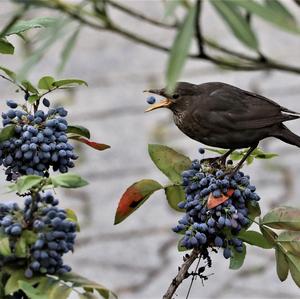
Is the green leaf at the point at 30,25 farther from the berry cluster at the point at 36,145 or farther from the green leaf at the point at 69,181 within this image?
the green leaf at the point at 69,181

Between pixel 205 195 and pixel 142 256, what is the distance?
2699mm

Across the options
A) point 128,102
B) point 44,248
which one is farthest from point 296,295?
point 44,248

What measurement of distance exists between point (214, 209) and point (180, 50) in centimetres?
44

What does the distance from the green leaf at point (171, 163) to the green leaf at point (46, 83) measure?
0.16m

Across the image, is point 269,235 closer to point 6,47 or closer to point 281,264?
point 281,264

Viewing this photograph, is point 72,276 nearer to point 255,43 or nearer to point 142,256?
point 255,43

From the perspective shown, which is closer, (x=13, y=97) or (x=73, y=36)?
(x=73, y=36)

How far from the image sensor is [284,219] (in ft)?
4.23

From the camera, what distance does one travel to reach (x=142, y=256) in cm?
392

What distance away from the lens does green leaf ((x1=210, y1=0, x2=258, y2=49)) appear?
0.81 meters

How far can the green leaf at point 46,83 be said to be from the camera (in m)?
1.30

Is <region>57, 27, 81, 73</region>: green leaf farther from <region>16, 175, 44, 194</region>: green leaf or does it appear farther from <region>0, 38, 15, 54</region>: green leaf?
<region>0, 38, 15, 54</region>: green leaf

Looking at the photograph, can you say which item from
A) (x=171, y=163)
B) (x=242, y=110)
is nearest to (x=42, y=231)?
(x=171, y=163)

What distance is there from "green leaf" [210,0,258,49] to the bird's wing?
66 cm
